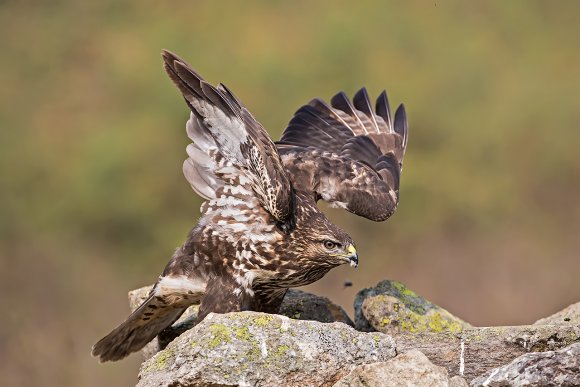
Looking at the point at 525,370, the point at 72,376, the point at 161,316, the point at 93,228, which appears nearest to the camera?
the point at 525,370

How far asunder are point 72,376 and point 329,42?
1031 centimetres

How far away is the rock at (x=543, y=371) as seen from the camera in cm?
787

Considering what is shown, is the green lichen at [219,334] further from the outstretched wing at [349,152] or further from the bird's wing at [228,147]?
the outstretched wing at [349,152]

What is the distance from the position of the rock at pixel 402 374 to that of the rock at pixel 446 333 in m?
0.92

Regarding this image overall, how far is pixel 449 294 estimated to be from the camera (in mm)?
19406

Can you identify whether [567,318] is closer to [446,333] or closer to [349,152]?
[446,333]

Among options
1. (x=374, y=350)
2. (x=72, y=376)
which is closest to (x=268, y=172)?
(x=374, y=350)

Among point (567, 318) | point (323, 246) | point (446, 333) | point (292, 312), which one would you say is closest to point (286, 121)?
point (292, 312)

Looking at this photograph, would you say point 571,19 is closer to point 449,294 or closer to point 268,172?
point 449,294

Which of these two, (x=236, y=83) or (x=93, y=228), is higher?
(x=236, y=83)

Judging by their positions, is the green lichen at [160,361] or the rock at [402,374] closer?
the rock at [402,374]

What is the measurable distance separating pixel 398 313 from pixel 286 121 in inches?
469

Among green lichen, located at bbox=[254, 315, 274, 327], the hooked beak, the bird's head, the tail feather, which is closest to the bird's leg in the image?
the tail feather

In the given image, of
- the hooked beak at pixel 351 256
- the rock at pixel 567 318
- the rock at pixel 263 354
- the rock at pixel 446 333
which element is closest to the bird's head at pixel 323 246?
the hooked beak at pixel 351 256
